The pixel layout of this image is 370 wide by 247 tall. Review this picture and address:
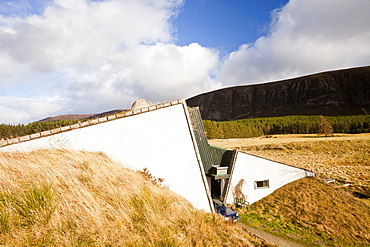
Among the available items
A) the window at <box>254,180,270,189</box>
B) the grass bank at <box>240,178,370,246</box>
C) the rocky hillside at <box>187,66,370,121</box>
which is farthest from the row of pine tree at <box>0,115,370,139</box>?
the rocky hillside at <box>187,66,370,121</box>

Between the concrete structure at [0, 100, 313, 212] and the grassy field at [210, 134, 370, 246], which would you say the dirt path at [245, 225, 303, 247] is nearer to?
the grassy field at [210, 134, 370, 246]

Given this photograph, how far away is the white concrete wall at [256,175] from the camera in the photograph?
17541 millimetres

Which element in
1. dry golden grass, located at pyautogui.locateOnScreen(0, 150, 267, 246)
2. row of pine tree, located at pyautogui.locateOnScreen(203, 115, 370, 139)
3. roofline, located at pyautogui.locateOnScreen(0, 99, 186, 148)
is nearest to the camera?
dry golden grass, located at pyautogui.locateOnScreen(0, 150, 267, 246)

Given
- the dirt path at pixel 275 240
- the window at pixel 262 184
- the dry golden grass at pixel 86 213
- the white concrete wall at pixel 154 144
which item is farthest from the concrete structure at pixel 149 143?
the window at pixel 262 184

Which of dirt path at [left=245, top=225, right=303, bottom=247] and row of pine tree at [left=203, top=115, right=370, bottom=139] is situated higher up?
dirt path at [left=245, top=225, right=303, bottom=247]

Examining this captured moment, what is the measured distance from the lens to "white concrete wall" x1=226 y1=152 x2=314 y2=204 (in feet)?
57.5

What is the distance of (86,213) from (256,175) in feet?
53.9

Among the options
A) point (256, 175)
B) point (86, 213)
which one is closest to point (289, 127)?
point (256, 175)

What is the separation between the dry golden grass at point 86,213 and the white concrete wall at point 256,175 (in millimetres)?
11125

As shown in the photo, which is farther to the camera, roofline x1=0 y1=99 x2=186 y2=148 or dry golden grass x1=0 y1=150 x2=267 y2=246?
roofline x1=0 y1=99 x2=186 y2=148

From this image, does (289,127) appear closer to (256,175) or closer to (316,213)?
(256,175)

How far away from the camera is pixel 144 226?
15.8ft

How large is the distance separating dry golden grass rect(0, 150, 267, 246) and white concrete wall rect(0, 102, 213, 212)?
6.80ft

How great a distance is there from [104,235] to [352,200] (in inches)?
823
